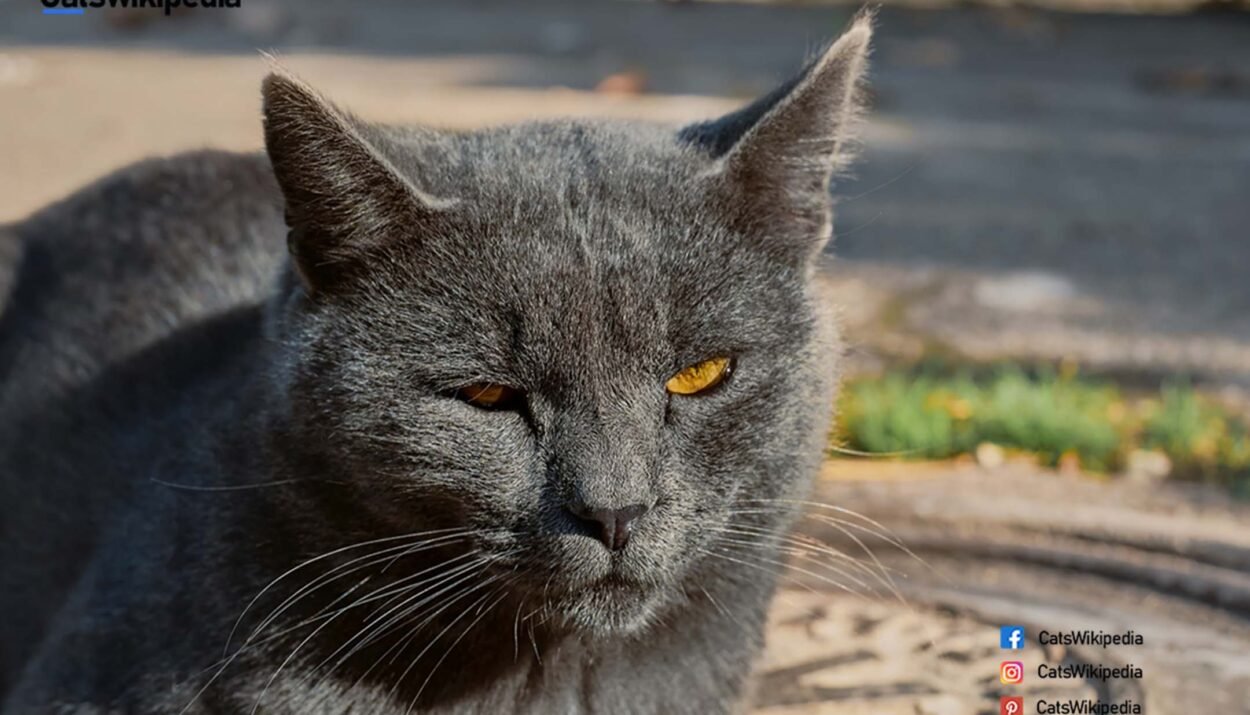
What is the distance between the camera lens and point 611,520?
184cm

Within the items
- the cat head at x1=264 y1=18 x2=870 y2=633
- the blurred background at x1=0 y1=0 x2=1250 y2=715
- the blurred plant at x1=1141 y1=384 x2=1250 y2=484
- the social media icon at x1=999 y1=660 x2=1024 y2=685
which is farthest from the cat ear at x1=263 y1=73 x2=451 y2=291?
the blurred plant at x1=1141 y1=384 x2=1250 y2=484

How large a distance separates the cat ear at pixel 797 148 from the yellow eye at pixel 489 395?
17.4 inches

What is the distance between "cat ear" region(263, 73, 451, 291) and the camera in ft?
6.23

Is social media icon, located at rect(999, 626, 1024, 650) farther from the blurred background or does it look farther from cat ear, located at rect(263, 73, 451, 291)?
cat ear, located at rect(263, 73, 451, 291)

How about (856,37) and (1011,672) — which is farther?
(1011,672)

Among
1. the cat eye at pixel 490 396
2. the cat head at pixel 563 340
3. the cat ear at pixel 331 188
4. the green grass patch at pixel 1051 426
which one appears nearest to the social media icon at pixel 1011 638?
the cat head at pixel 563 340

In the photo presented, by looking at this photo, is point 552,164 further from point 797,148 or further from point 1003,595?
point 1003,595

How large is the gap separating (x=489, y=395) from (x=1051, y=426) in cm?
197

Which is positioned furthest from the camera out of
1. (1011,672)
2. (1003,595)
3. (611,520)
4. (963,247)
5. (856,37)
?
(963,247)

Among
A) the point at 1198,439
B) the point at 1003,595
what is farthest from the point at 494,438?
the point at 1198,439

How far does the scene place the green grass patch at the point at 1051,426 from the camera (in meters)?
3.46

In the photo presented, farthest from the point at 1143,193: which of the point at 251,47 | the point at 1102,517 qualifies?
the point at 251,47

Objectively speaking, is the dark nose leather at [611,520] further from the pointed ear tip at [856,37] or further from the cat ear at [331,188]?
the pointed ear tip at [856,37]

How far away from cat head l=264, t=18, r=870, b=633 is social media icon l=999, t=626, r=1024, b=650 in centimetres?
66
